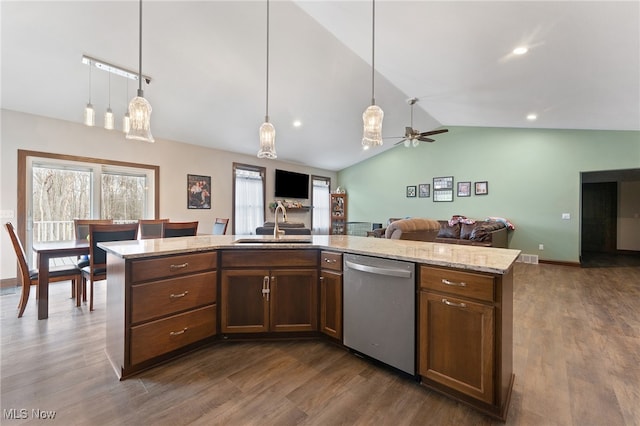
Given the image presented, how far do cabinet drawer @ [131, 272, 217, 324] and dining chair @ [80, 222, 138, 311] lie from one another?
158 cm

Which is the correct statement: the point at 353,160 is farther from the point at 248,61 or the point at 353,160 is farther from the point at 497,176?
the point at 248,61

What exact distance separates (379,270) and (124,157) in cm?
516

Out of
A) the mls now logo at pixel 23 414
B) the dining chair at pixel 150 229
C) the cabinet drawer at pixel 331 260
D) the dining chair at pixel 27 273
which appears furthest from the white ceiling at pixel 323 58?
the mls now logo at pixel 23 414

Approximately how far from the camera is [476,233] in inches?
222

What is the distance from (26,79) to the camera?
3.34m

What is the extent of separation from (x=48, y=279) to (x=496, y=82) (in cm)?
609

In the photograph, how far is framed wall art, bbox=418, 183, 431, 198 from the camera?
7.77 m

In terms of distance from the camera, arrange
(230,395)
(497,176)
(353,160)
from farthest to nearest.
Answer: (353,160), (497,176), (230,395)

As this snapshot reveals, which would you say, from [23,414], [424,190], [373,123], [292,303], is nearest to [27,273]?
[23,414]

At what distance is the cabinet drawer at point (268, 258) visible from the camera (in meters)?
2.34

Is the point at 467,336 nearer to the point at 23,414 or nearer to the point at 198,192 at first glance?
the point at 23,414

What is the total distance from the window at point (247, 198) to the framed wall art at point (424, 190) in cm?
455

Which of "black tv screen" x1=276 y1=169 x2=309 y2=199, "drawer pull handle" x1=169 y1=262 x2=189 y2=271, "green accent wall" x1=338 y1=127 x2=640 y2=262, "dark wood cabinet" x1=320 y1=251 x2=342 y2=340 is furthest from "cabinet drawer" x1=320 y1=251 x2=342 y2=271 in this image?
"green accent wall" x1=338 y1=127 x2=640 y2=262

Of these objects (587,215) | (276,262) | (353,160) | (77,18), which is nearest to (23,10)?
(77,18)
